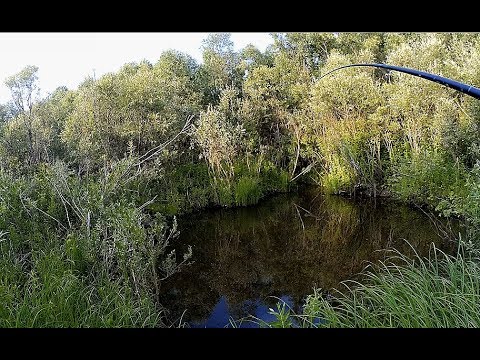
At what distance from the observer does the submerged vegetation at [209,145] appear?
11.4ft

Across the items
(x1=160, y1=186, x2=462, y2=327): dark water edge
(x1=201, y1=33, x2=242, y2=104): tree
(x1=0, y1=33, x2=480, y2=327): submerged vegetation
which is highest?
(x1=201, y1=33, x2=242, y2=104): tree

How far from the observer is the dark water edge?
5.20 meters

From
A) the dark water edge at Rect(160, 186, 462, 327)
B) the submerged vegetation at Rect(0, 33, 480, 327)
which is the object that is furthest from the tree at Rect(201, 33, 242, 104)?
the dark water edge at Rect(160, 186, 462, 327)

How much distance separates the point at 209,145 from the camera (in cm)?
966

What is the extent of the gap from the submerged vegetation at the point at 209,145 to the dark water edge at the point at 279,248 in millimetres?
404

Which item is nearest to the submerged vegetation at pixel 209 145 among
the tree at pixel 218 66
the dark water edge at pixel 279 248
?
the tree at pixel 218 66

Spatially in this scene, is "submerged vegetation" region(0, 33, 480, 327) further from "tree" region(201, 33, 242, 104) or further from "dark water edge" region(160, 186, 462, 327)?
"dark water edge" region(160, 186, 462, 327)

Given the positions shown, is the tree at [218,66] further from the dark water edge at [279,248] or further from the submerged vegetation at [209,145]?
the dark water edge at [279,248]

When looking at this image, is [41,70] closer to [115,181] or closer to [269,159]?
[115,181]

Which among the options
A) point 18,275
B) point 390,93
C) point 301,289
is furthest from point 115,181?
point 390,93

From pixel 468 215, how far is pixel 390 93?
6.18m

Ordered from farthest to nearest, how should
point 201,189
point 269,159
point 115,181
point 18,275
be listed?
point 269,159
point 201,189
point 115,181
point 18,275

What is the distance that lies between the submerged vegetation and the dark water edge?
1.33ft
